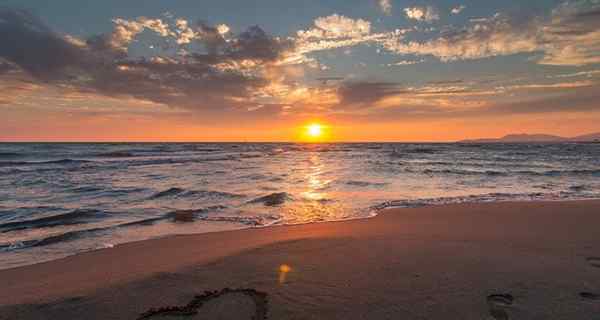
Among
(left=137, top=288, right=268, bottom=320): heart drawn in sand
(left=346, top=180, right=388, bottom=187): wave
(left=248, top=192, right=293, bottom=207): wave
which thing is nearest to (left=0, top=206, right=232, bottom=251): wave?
(left=248, top=192, right=293, bottom=207): wave

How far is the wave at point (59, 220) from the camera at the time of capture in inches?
291

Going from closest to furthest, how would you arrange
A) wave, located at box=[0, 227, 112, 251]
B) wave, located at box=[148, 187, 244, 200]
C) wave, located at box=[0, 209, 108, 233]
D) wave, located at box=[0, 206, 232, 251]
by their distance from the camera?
wave, located at box=[0, 227, 112, 251] < wave, located at box=[0, 206, 232, 251] < wave, located at box=[0, 209, 108, 233] < wave, located at box=[148, 187, 244, 200]

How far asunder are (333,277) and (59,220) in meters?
7.74

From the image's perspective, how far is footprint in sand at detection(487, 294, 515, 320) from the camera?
292cm

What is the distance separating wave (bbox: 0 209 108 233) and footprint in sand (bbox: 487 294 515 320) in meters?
8.63

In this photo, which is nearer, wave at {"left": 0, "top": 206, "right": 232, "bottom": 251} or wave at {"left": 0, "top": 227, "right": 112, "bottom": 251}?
wave at {"left": 0, "top": 227, "right": 112, "bottom": 251}

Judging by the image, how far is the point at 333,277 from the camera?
373 cm

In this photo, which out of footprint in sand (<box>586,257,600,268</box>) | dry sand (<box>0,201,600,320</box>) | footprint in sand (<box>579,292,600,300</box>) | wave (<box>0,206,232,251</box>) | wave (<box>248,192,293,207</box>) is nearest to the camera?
dry sand (<box>0,201,600,320</box>)

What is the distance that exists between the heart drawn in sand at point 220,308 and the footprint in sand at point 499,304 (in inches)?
85.2

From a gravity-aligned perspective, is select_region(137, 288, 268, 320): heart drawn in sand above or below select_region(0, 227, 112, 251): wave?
above

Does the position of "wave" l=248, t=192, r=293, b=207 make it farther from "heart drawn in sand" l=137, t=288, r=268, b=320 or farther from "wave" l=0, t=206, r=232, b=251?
"heart drawn in sand" l=137, t=288, r=268, b=320

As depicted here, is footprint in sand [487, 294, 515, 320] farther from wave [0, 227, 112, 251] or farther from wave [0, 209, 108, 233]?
wave [0, 209, 108, 233]

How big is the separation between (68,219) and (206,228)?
12.9 ft

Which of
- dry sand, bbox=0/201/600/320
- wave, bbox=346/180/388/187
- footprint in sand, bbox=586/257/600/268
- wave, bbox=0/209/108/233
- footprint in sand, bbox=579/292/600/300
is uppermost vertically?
footprint in sand, bbox=579/292/600/300
